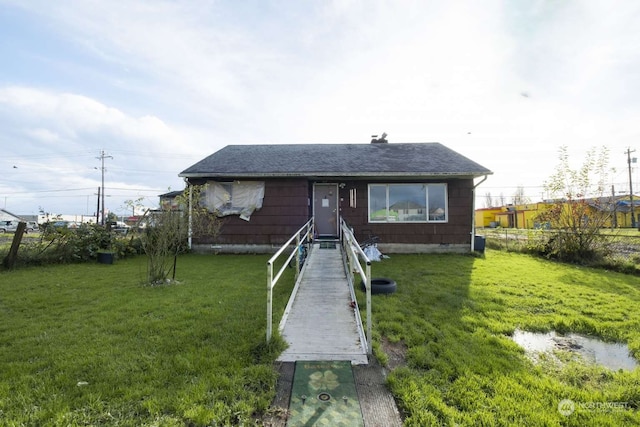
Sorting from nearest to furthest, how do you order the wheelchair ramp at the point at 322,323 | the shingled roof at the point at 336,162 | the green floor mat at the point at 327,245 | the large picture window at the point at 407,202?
1. the wheelchair ramp at the point at 322,323
2. the green floor mat at the point at 327,245
3. the shingled roof at the point at 336,162
4. the large picture window at the point at 407,202

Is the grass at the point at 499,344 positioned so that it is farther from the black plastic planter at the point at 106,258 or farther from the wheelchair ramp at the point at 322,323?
the black plastic planter at the point at 106,258

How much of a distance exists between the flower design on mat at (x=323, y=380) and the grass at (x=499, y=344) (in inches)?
19.8

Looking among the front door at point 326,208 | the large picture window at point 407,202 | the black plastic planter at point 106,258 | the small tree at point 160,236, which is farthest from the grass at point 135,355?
the large picture window at point 407,202

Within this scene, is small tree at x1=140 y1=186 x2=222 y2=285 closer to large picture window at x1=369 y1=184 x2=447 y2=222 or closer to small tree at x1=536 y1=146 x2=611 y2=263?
large picture window at x1=369 y1=184 x2=447 y2=222

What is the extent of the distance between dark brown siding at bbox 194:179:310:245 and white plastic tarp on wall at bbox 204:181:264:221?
0.20m

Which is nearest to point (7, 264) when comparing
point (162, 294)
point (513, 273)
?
point (162, 294)

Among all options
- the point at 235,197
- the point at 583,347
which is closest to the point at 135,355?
the point at 583,347

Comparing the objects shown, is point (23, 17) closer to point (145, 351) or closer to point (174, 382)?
point (145, 351)

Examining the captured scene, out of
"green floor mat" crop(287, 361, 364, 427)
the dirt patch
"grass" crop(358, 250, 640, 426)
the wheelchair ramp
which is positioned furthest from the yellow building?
"green floor mat" crop(287, 361, 364, 427)

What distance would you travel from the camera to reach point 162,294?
5.18 m

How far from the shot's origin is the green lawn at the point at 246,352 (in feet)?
7.04

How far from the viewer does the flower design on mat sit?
2508 millimetres

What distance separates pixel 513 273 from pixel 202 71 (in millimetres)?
10129

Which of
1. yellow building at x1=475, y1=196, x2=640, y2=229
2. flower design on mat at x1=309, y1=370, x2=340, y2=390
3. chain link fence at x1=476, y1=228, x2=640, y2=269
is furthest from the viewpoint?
yellow building at x1=475, y1=196, x2=640, y2=229
